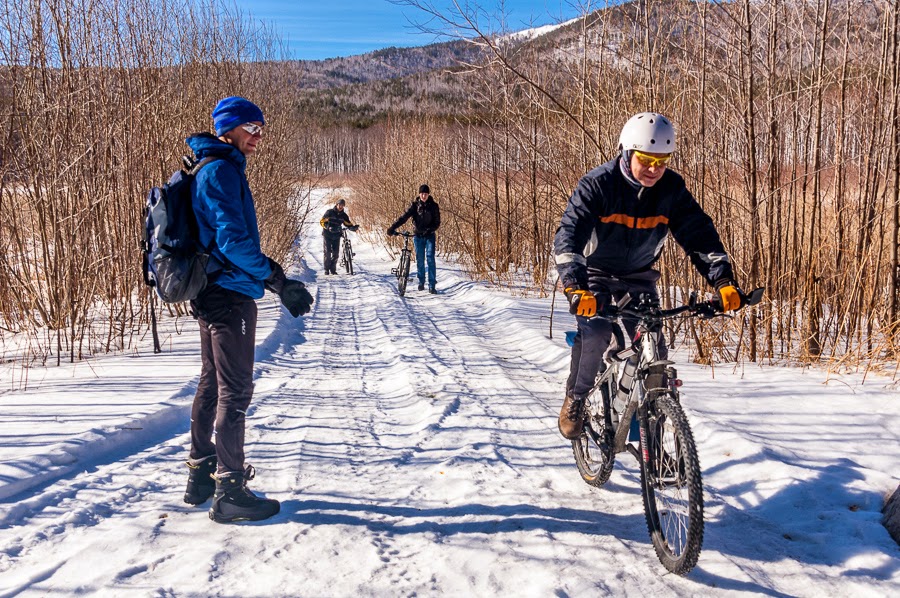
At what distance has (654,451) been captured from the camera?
3002 mm

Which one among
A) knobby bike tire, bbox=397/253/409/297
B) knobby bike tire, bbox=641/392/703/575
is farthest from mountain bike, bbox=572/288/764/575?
knobby bike tire, bbox=397/253/409/297

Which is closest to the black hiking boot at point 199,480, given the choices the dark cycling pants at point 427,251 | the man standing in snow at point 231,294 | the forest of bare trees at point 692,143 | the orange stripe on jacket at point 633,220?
the man standing in snow at point 231,294

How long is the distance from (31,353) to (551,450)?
557 centimetres

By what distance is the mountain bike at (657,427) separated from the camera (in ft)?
8.82

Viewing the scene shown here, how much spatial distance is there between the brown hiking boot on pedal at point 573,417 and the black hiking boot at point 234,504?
1.73 metres

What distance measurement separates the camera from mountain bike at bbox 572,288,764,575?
2.69m

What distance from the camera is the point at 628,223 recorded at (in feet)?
11.4

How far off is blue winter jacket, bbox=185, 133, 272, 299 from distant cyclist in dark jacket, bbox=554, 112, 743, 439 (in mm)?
1534

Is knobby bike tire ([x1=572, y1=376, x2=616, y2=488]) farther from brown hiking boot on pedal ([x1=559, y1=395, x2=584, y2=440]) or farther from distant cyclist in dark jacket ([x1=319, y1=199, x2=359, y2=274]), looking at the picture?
distant cyclist in dark jacket ([x1=319, y1=199, x2=359, y2=274])

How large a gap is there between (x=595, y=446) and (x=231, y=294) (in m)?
2.22

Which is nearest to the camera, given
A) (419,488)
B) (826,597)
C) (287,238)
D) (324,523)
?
(826,597)

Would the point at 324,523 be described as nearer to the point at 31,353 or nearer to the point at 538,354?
the point at 538,354

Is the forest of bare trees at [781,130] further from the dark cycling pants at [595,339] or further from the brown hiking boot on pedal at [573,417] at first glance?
the brown hiking boot on pedal at [573,417]

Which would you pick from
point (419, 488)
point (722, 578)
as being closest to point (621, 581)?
point (722, 578)
